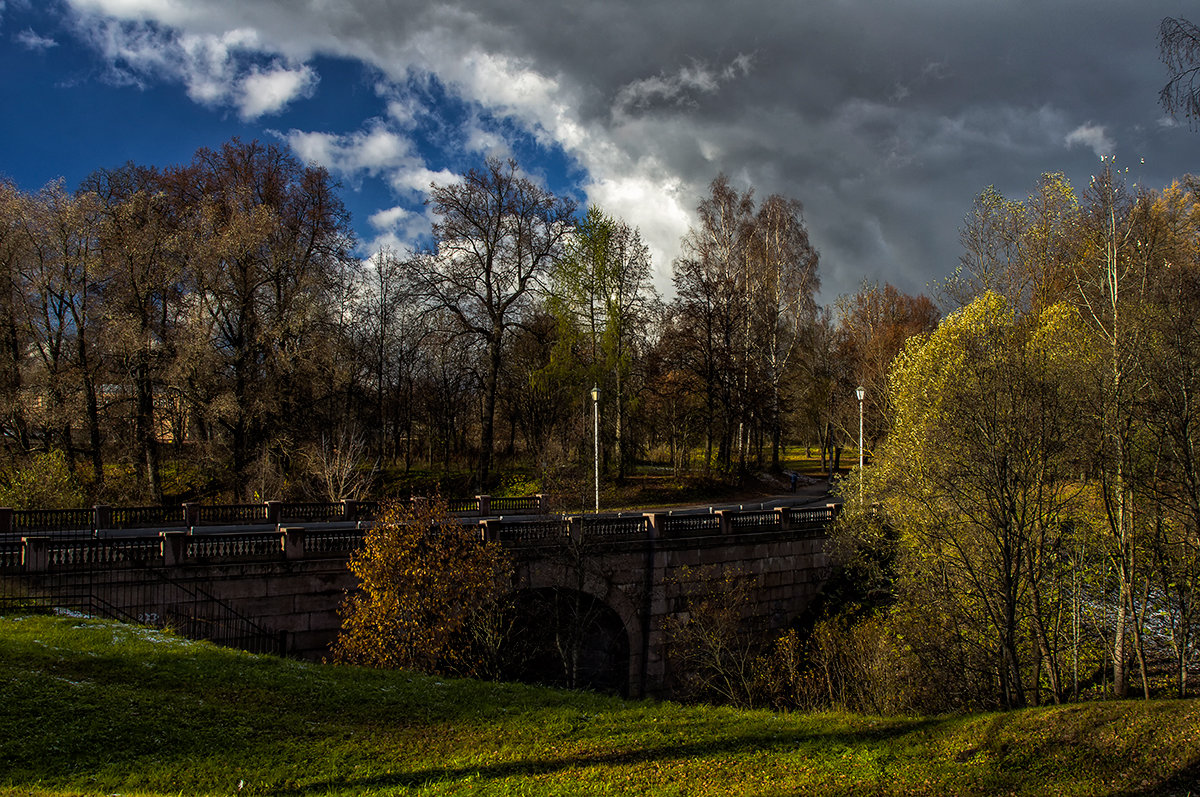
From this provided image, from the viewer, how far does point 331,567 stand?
16312 mm

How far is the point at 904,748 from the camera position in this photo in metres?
9.51

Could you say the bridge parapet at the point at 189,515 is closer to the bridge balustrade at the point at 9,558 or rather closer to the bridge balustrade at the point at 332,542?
the bridge balustrade at the point at 332,542

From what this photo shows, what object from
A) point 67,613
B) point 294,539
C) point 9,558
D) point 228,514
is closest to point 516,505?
point 228,514

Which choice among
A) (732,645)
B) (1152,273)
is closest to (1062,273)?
(1152,273)

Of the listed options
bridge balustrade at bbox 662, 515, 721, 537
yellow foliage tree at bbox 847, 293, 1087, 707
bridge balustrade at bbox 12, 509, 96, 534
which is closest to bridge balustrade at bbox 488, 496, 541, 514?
bridge balustrade at bbox 662, 515, 721, 537

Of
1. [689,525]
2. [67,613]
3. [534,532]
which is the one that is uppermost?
[534,532]

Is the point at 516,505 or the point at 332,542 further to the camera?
the point at 516,505

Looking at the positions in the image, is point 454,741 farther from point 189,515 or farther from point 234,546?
point 189,515

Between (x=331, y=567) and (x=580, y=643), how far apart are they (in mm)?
7892

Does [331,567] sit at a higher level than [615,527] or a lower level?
lower

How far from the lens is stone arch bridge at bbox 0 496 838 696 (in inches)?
549

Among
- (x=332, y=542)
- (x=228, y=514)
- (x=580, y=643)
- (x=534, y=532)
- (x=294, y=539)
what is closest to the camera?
(x=294, y=539)

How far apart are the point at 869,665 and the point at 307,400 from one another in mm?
26543

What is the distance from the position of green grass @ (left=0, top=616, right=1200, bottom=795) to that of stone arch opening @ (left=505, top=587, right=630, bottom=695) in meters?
8.96
